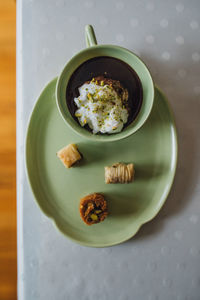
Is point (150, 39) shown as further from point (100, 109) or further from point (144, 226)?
point (144, 226)

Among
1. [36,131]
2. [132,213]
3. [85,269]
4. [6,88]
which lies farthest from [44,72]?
[85,269]

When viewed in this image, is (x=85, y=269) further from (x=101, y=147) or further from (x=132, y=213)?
(x=101, y=147)

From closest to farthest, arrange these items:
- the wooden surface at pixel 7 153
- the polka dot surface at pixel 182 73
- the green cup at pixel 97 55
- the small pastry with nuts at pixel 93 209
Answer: the green cup at pixel 97 55
the small pastry with nuts at pixel 93 209
the polka dot surface at pixel 182 73
the wooden surface at pixel 7 153

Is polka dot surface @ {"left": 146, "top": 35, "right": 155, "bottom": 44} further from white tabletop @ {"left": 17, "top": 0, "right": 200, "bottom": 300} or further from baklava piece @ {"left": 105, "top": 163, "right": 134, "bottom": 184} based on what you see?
baklava piece @ {"left": 105, "top": 163, "right": 134, "bottom": 184}

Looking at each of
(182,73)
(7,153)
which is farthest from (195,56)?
(7,153)

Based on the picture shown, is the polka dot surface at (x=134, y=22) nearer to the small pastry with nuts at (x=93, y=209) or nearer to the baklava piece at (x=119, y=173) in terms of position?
the baklava piece at (x=119, y=173)

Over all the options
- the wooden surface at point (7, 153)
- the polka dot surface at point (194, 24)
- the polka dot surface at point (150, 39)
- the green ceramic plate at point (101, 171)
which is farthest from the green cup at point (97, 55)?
the wooden surface at point (7, 153)
